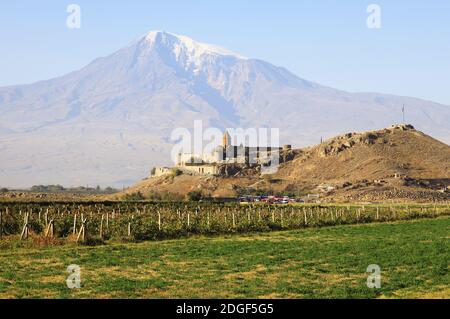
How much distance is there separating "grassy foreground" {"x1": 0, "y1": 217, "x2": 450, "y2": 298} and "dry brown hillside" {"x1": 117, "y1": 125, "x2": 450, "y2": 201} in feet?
229

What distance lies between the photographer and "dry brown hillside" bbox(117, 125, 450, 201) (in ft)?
357

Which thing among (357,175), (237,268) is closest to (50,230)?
(237,268)

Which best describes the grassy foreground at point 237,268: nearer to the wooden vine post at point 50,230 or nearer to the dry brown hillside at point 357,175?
the wooden vine post at point 50,230

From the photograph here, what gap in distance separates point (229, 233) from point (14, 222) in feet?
38.6

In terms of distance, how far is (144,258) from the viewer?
1079 inches

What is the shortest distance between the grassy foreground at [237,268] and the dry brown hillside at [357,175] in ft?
229

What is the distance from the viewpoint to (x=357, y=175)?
12488 cm

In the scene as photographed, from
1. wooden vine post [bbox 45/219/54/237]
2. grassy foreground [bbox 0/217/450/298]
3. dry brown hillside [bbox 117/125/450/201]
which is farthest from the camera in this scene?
dry brown hillside [bbox 117/125/450/201]

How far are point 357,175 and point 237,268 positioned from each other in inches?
4047

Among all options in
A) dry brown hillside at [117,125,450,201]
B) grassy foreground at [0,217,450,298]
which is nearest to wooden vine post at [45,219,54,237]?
grassy foreground at [0,217,450,298]

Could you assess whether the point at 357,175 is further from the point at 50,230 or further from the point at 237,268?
the point at 237,268

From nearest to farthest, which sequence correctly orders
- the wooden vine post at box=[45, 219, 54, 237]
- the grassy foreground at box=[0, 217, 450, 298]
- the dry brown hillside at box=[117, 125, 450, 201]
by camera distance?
the grassy foreground at box=[0, 217, 450, 298] < the wooden vine post at box=[45, 219, 54, 237] < the dry brown hillside at box=[117, 125, 450, 201]

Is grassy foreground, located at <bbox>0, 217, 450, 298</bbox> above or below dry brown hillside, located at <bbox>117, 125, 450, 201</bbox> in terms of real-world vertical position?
below

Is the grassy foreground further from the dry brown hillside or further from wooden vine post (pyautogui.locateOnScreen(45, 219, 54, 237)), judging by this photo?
the dry brown hillside
